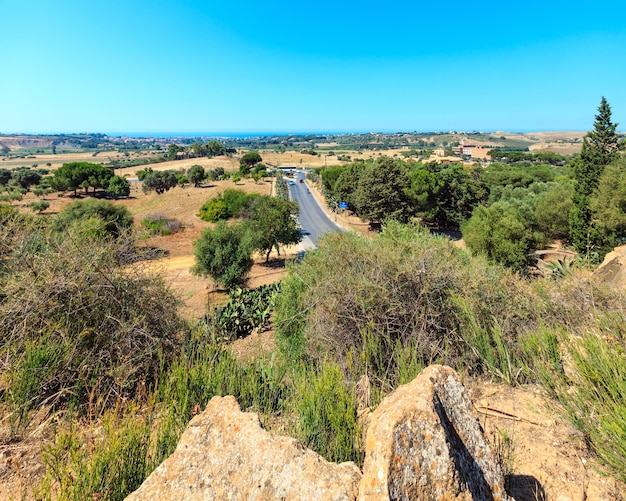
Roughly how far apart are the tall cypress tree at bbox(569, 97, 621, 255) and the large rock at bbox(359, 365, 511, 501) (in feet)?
99.1

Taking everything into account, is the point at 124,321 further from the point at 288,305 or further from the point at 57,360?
the point at 288,305

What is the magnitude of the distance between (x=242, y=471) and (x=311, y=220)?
145 ft

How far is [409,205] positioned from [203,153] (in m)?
121

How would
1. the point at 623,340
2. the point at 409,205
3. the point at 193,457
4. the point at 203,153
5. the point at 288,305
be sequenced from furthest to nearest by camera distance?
the point at 203,153 < the point at 409,205 < the point at 288,305 < the point at 623,340 < the point at 193,457

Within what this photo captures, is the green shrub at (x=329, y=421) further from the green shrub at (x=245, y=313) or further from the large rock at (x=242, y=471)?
the green shrub at (x=245, y=313)

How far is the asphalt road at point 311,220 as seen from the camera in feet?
119

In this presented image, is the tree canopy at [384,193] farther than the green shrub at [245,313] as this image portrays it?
Yes

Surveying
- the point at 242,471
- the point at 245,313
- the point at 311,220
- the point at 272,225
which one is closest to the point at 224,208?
the point at 311,220

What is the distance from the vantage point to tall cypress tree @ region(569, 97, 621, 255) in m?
26.9

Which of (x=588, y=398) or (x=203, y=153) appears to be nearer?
(x=588, y=398)

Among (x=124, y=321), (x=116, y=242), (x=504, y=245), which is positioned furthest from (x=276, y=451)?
(x=504, y=245)

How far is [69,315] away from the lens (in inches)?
177

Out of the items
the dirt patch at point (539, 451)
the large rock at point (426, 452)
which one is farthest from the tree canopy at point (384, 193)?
the large rock at point (426, 452)

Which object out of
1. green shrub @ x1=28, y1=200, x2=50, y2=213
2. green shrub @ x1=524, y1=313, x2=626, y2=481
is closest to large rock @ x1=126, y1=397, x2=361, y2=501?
green shrub @ x1=524, y1=313, x2=626, y2=481
